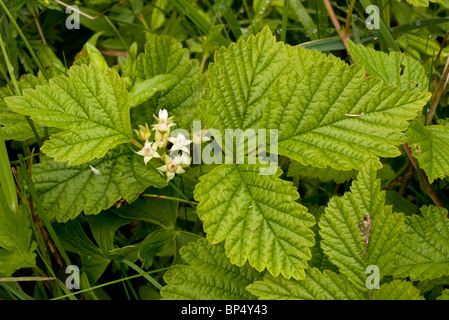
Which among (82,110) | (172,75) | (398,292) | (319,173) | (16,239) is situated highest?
(172,75)

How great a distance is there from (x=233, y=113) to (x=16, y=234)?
0.78 metres

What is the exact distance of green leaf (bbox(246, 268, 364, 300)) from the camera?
1.25 meters

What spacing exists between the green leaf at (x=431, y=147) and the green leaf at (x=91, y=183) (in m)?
0.81

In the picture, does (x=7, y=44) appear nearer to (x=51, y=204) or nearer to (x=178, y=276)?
(x=51, y=204)

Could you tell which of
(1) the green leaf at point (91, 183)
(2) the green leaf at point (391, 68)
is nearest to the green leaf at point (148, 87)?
(1) the green leaf at point (91, 183)

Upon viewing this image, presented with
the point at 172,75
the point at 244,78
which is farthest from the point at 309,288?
the point at 172,75

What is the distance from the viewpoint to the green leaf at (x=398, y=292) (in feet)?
3.99

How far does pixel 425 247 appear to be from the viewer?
4.64 feet

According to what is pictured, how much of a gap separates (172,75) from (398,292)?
3.34 feet

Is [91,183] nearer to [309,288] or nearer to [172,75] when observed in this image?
[172,75]

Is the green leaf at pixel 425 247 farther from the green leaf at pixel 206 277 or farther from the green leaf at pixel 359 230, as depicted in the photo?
the green leaf at pixel 206 277

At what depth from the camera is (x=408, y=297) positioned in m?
1.22
